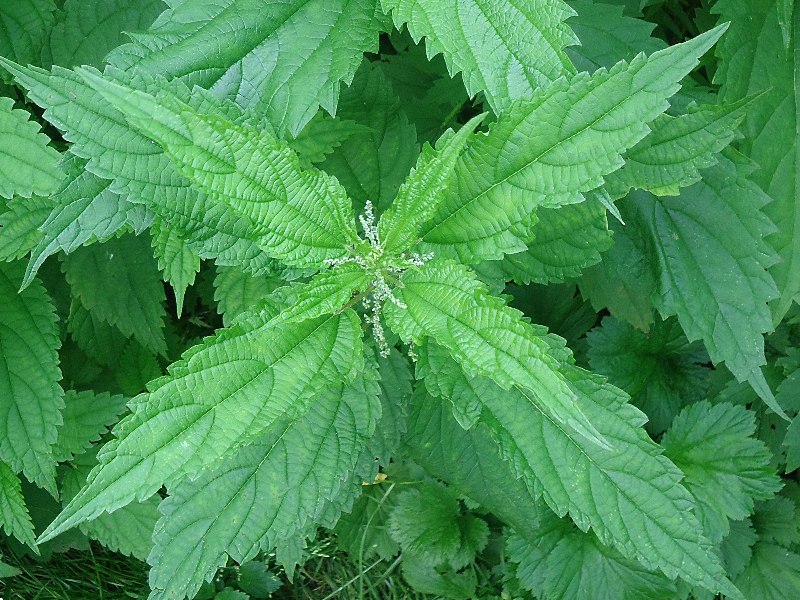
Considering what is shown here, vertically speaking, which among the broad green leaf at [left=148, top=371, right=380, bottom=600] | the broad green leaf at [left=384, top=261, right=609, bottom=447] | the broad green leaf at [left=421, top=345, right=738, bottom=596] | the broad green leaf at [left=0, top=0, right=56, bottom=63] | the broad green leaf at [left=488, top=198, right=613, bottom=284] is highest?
the broad green leaf at [left=0, top=0, right=56, bottom=63]

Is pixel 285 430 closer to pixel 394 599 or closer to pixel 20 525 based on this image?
pixel 20 525

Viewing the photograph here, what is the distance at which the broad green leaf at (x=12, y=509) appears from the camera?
2.54 meters

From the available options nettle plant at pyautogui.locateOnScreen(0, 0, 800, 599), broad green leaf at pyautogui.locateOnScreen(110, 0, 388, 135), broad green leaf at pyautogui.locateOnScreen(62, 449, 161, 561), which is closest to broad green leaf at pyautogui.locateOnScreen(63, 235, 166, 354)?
nettle plant at pyautogui.locateOnScreen(0, 0, 800, 599)

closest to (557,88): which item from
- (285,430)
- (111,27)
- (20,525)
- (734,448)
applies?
(285,430)

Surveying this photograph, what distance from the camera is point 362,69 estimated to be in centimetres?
230

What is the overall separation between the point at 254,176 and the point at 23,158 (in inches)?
35.9

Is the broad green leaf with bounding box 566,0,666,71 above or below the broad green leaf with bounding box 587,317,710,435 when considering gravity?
above

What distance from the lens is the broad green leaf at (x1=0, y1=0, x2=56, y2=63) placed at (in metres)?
2.38

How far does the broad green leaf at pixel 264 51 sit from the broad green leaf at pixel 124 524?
1.73m

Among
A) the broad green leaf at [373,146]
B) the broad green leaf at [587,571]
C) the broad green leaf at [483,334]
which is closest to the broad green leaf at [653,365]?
the broad green leaf at [587,571]

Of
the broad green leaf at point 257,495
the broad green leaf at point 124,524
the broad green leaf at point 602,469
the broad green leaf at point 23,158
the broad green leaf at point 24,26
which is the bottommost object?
the broad green leaf at point 124,524

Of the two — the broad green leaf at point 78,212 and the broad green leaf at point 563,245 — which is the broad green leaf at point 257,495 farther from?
the broad green leaf at point 78,212

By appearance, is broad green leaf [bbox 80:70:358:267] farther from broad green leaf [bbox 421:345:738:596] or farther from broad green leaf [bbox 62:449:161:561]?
broad green leaf [bbox 62:449:161:561]

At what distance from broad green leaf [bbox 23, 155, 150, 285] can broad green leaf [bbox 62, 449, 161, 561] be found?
138 cm
